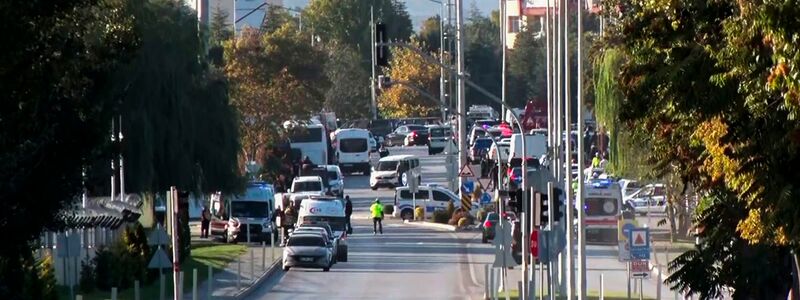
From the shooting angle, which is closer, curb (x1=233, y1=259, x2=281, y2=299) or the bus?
curb (x1=233, y1=259, x2=281, y2=299)

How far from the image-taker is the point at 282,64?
3282 inches

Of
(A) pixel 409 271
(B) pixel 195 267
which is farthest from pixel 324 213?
(B) pixel 195 267

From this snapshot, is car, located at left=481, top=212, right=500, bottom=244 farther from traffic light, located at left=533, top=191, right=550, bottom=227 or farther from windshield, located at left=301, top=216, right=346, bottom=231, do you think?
traffic light, located at left=533, top=191, right=550, bottom=227

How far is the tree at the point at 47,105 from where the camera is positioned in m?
16.0

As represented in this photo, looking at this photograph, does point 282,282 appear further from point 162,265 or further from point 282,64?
point 282,64

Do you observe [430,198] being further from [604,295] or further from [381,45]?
[381,45]

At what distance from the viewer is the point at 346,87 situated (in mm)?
126062

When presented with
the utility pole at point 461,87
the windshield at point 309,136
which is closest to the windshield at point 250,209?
the utility pole at point 461,87

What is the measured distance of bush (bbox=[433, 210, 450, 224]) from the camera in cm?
6919

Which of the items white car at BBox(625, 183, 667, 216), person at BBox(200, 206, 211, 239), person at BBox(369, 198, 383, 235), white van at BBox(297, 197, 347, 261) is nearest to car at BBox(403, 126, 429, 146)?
white car at BBox(625, 183, 667, 216)


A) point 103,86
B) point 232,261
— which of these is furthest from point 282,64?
point 103,86

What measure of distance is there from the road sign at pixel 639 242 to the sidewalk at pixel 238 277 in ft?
32.8

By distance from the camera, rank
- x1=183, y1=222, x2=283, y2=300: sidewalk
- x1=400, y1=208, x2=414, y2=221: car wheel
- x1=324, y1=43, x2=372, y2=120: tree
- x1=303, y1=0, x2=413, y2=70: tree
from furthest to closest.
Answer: x1=303, y1=0, x2=413, y2=70: tree → x1=324, y1=43, x2=372, y2=120: tree → x1=400, y1=208, x2=414, y2=221: car wheel → x1=183, y1=222, x2=283, y2=300: sidewalk

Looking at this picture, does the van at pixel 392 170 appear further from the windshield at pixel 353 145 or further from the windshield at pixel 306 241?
the windshield at pixel 306 241
